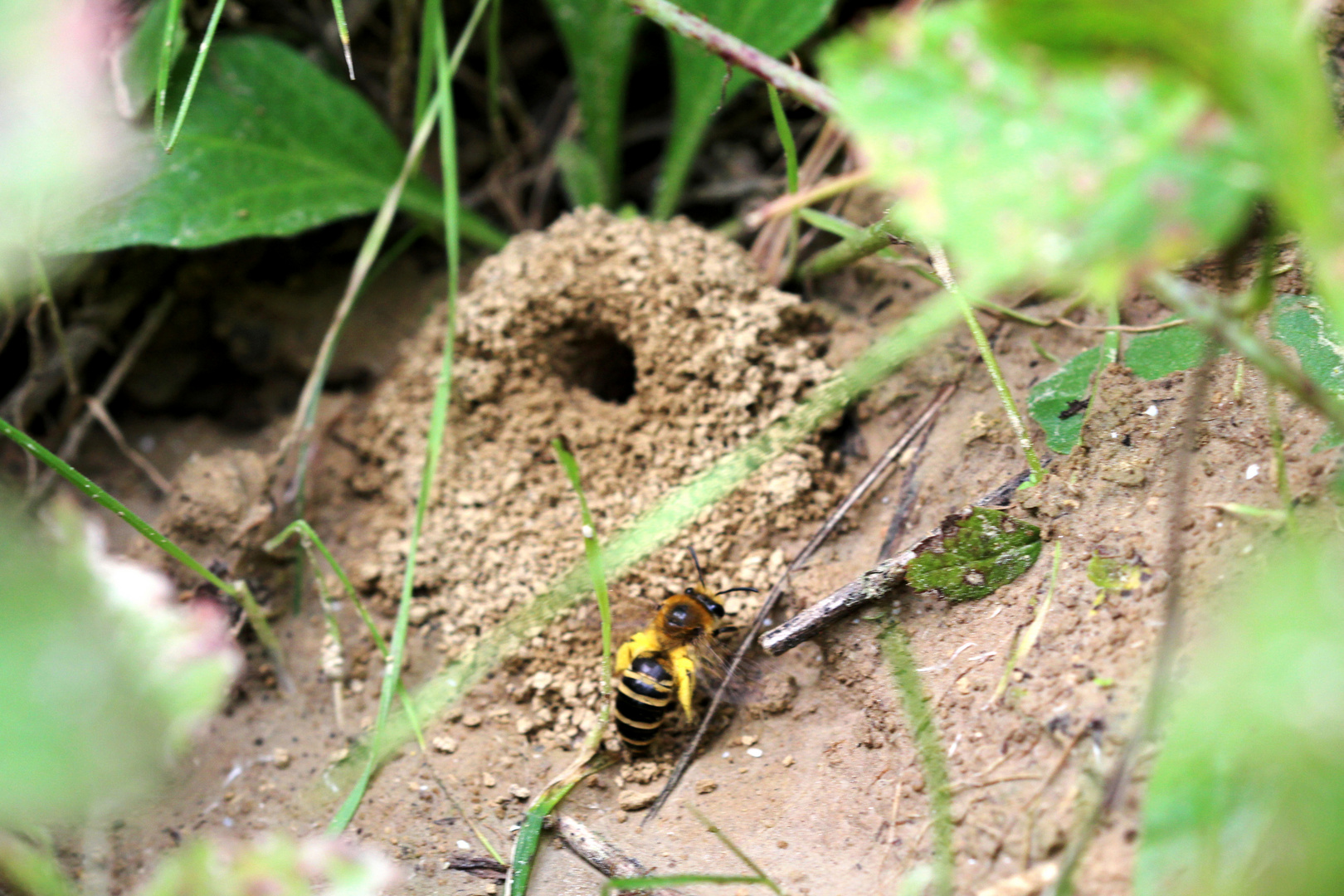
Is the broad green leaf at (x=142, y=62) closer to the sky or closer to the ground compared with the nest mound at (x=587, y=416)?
closer to the sky

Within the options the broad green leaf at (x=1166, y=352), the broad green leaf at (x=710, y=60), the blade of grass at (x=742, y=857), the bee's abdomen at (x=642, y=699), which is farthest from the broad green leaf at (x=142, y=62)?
the broad green leaf at (x=1166, y=352)

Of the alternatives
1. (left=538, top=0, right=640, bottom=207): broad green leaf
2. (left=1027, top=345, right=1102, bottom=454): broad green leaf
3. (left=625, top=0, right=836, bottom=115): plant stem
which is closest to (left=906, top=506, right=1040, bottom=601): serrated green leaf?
(left=1027, top=345, right=1102, bottom=454): broad green leaf

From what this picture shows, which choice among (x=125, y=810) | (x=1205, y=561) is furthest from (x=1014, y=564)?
(x=125, y=810)

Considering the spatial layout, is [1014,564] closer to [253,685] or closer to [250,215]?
[253,685]

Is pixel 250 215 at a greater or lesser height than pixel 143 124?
lesser

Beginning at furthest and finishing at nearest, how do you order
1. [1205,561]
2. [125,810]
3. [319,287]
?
[319,287], [125,810], [1205,561]

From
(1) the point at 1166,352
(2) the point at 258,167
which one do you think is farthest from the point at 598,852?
(2) the point at 258,167

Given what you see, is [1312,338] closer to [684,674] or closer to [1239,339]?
[1239,339]

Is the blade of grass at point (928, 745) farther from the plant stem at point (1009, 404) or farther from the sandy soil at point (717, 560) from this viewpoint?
the plant stem at point (1009, 404)
